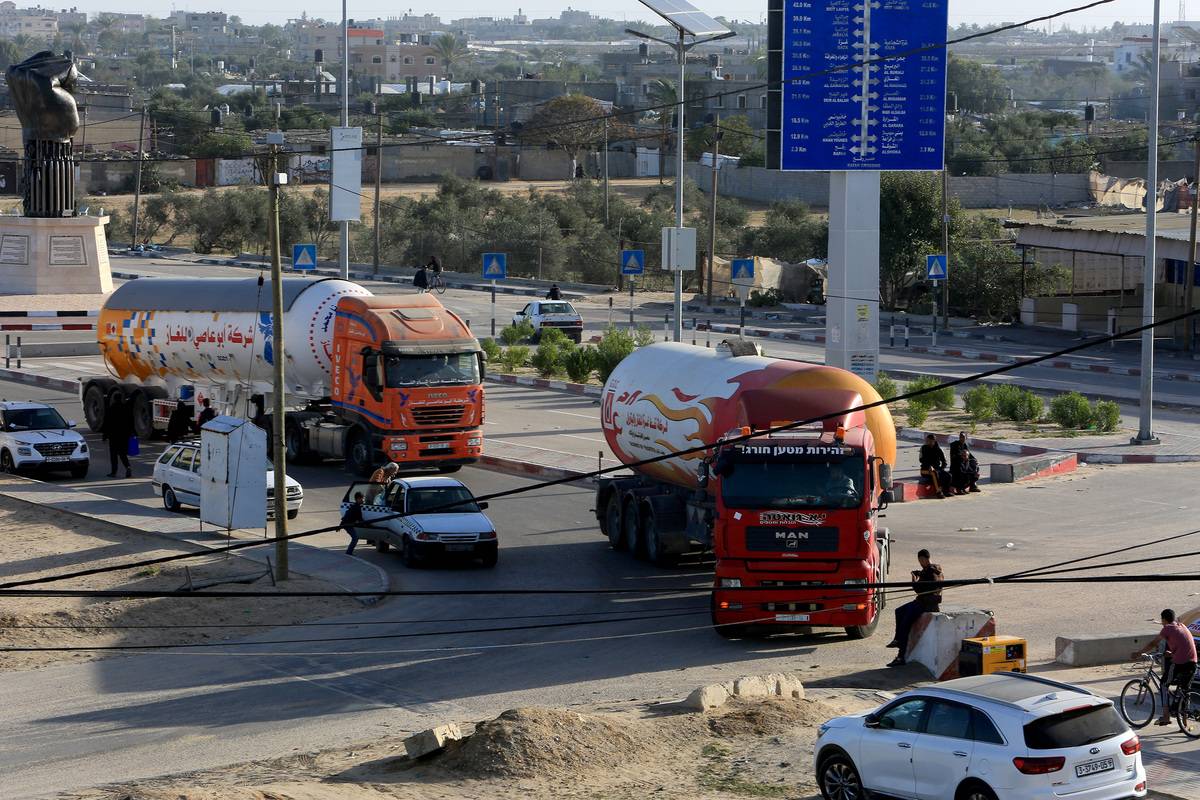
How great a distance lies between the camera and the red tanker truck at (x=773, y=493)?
2062cm

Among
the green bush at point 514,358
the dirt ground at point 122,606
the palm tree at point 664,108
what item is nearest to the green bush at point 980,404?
the green bush at point 514,358

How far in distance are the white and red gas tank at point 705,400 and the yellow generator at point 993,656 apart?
409 cm

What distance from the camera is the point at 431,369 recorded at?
105 feet

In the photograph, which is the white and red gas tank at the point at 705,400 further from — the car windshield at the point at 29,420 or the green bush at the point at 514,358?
the green bush at the point at 514,358

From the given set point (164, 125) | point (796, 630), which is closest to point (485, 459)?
point (796, 630)

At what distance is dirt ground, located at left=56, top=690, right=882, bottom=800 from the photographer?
1500cm

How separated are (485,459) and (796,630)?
14139 mm

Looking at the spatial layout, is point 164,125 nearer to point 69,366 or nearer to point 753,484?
point 69,366

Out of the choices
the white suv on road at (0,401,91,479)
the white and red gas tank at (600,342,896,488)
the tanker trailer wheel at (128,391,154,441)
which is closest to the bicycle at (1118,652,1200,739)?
the white and red gas tank at (600,342,896,488)

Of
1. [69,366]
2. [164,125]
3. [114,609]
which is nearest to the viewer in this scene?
[114,609]

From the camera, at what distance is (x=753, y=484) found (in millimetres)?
20844

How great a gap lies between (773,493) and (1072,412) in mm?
19287

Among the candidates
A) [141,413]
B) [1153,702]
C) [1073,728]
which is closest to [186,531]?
[141,413]

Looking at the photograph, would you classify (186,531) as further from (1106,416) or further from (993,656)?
(1106,416)
